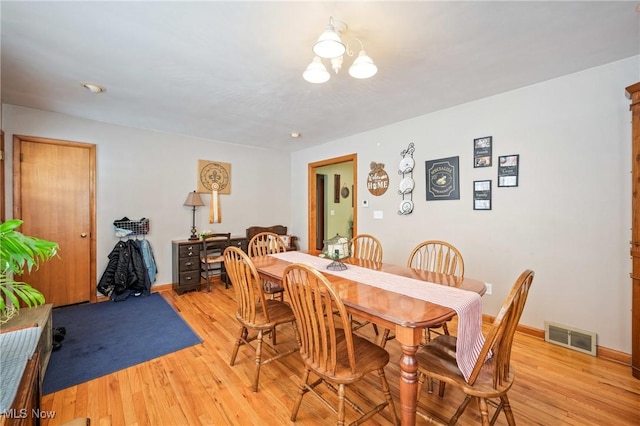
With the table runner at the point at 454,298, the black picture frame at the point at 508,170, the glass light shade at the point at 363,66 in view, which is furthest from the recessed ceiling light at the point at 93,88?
the black picture frame at the point at 508,170

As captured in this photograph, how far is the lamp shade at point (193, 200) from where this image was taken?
4188 millimetres

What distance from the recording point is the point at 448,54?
2.06 m

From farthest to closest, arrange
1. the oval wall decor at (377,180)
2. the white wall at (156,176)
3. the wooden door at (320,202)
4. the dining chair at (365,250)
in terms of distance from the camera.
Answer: the wooden door at (320,202)
the oval wall decor at (377,180)
the white wall at (156,176)
the dining chair at (365,250)

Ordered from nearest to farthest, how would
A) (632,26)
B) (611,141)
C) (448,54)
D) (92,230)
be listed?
(632,26) → (448,54) → (611,141) → (92,230)

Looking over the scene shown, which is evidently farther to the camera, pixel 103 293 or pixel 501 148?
pixel 103 293

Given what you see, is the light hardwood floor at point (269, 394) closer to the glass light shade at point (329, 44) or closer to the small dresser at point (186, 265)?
the small dresser at point (186, 265)

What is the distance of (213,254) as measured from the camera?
4.41m

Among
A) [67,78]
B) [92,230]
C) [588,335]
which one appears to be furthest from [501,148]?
[92,230]

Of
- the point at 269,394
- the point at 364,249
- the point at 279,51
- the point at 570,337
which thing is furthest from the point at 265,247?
the point at 570,337

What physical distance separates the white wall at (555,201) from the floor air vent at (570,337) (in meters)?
0.06

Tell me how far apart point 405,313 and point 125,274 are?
3833 millimetres

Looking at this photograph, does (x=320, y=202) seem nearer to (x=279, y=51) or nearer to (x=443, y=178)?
(x=443, y=178)

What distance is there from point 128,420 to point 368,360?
147cm

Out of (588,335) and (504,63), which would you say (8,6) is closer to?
(504,63)
